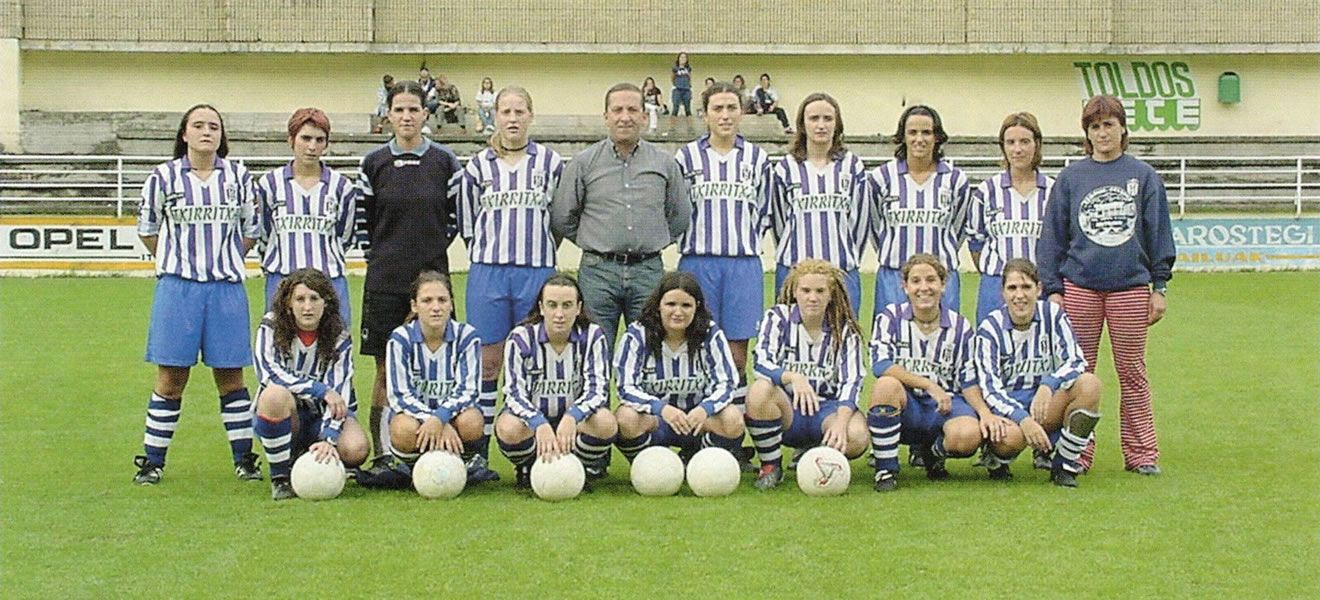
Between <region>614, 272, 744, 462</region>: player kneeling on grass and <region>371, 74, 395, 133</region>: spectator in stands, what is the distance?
22.1 m

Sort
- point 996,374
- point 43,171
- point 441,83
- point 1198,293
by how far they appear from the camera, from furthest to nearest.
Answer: point 441,83
point 43,171
point 1198,293
point 996,374

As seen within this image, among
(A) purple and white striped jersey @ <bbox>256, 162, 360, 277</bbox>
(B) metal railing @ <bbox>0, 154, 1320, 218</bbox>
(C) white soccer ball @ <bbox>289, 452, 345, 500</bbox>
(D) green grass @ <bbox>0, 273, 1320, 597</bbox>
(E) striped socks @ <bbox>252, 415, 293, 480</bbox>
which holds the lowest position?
(D) green grass @ <bbox>0, 273, 1320, 597</bbox>

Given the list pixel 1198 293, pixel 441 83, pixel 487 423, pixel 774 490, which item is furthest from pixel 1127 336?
pixel 441 83

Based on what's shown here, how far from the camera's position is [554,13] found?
31.8 metres

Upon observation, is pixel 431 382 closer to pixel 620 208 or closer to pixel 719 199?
pixel 620 208

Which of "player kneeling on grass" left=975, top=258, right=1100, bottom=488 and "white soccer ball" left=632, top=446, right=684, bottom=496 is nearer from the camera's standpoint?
"white soccer ball" left=632, top=446, right=684, bottom=496

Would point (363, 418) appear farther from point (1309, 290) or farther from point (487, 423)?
point (1309, 290)

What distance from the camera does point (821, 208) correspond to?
330 inches

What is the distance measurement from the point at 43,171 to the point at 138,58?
610 centimetres

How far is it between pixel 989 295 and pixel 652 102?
22.9 metres

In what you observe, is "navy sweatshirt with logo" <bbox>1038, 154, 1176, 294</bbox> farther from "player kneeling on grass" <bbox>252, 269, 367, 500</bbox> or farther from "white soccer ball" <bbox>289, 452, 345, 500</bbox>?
"white soccer ball" <bbox>289, 452, 345, 500</bbox>

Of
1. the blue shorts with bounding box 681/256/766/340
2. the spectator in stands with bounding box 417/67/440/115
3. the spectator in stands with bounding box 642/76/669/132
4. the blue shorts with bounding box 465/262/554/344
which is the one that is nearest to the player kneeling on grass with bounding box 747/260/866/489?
the blue shorts with bounding box 681/256/766/340

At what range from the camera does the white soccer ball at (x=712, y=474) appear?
727 centimetres

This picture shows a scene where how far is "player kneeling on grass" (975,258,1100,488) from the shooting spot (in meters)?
7.48
